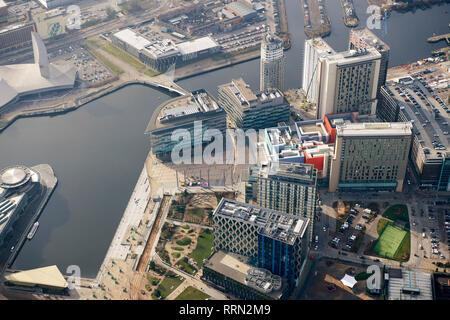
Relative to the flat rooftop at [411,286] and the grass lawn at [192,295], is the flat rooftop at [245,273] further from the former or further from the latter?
the flat rooftop at [411,286]

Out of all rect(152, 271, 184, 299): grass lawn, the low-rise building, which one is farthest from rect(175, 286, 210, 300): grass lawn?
the low-rise building

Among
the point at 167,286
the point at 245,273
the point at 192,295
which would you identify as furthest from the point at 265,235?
the point at 167,286

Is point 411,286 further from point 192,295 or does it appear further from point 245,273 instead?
point 192,295

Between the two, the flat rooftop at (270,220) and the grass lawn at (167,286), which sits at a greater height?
the flat rooftop at (270,220)

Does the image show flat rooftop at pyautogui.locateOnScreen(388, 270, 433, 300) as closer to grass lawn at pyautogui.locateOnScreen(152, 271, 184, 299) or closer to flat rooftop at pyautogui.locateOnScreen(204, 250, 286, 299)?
flat rooftop at pyautogui.locateOnScreen(204, 250, 286, 299)

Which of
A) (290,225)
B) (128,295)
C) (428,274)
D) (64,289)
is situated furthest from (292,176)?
(64,289)

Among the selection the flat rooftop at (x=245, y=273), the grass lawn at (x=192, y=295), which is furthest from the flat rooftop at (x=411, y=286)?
the grass lawn at (x=192, y=295)
